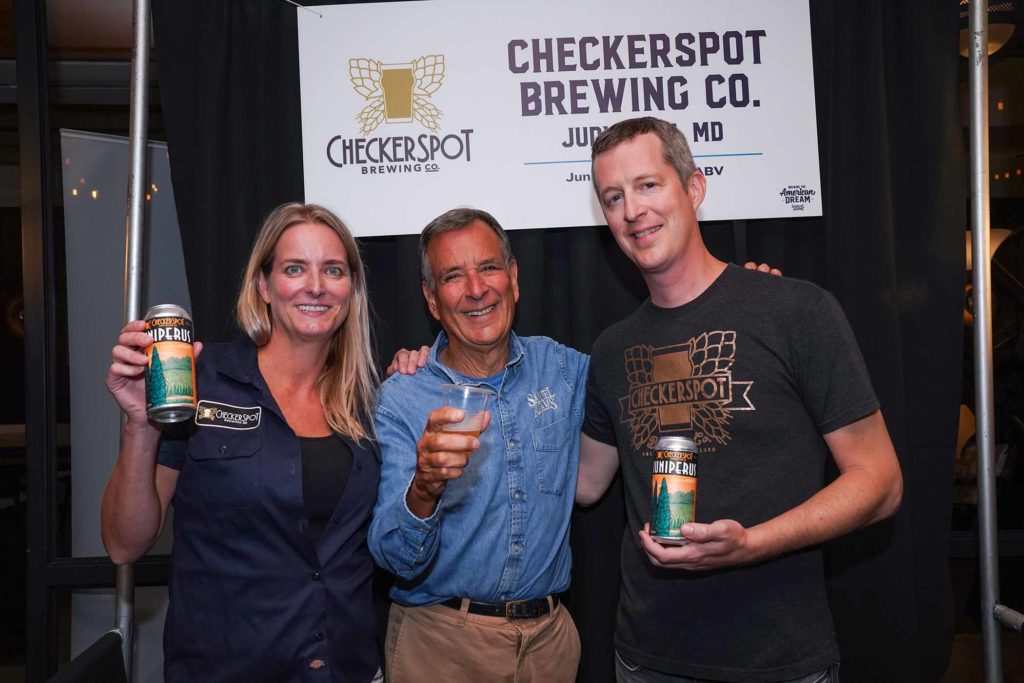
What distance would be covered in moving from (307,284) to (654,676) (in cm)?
121

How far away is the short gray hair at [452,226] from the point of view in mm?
2164

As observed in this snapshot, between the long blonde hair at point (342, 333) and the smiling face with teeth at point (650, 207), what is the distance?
688mm

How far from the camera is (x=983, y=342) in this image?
2.32m

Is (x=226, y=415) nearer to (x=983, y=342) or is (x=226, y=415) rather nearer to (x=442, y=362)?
(x=442, y=362)

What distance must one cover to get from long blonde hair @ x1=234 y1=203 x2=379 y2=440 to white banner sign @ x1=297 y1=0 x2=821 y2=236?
14.7 inches

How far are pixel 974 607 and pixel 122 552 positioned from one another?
260 cm

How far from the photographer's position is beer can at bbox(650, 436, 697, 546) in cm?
155

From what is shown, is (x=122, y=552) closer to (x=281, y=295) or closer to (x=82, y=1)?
(x=281, y=295)

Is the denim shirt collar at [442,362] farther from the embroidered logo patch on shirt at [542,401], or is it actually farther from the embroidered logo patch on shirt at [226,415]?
the embroidered logo patch on shirt at [226,415]

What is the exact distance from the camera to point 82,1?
8.89ft

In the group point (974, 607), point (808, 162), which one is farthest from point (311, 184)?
point (974, 607)

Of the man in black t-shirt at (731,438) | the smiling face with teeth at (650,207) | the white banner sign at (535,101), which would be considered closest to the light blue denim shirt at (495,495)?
the man in black t-shirt at (731,438)

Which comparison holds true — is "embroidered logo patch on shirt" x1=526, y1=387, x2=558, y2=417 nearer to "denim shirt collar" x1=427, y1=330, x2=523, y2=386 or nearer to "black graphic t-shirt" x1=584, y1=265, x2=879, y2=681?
"denim shirt collar" x1=427, y1=330, x2=523, y2=386

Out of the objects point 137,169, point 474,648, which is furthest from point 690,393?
point 137,169
